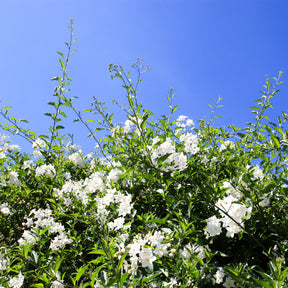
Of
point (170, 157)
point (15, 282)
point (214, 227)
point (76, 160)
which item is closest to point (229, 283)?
→ point (214, 227)

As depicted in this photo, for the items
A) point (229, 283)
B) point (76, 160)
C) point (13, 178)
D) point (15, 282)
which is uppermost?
point (76, 160)

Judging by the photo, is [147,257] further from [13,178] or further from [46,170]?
[13,178]

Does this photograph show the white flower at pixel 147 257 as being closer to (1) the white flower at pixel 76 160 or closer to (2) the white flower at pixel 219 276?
(2) the white flower at pixel 219 276

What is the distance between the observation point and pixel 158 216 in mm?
2732

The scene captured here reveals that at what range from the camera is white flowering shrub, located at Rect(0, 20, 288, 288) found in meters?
2.06

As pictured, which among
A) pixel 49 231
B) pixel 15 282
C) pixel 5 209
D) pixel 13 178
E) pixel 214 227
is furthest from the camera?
pixel 13 178

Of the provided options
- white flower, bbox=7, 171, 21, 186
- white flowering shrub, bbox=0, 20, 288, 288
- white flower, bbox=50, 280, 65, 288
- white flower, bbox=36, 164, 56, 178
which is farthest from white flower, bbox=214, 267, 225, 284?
white flower, bbox=7, 171, 21, 186

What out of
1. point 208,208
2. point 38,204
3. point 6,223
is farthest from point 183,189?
point 6,223

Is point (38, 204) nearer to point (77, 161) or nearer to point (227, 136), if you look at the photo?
point (77, 161)

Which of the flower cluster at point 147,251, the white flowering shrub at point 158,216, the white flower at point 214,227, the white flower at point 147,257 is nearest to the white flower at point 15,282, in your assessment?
the white flowering shrub at point 158,216

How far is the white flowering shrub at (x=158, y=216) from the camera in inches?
81.0

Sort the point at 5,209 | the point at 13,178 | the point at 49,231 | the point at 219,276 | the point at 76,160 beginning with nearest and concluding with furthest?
the point at 219,276, the point at 49,231, the point at 5,209, the point at 13,178, the point at 76,160

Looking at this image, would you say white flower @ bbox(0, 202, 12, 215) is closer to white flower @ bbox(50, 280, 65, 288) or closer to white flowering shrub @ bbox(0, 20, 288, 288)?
white flowering shrub @ bbox(0, 20, 288, 288)

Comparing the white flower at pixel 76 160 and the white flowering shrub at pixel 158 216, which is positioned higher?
the white flower at pixel 76 160
